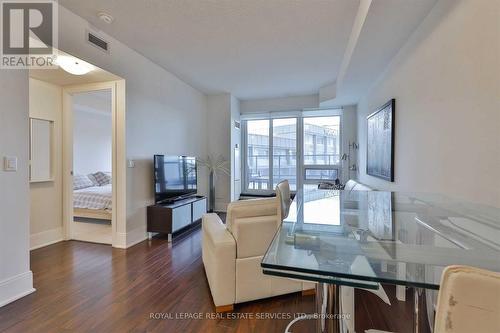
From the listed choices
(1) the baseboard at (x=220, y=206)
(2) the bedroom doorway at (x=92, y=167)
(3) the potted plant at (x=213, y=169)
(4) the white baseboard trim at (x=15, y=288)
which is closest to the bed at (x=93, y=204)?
(2) the bedroom doorway at (x=92, y=167)

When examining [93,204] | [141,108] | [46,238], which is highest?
[141,108]

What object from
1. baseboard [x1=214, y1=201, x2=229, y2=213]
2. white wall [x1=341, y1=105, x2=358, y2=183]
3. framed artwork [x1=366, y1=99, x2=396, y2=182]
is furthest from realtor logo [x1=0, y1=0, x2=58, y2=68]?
white wall [x1=341, y1=105, x2=358, y2=183]

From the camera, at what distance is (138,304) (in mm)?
1953

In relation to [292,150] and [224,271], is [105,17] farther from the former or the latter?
[292,150]

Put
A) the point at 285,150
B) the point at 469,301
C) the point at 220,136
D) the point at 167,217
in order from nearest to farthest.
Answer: the point at 469,301 < the point at 167,217 < the point at 220,136 < the point at 285,150

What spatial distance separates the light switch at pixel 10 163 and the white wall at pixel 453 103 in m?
3.33

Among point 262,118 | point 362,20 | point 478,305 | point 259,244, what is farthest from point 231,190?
point 478,305

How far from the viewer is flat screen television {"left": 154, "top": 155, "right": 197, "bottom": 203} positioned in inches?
145

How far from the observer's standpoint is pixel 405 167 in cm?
248

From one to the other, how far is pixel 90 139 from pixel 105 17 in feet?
16.2

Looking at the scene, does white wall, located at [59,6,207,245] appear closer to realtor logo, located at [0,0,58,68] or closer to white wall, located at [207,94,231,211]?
realtor logo, located at [0,0,58,68]

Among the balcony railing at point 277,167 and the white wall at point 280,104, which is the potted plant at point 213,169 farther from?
the white wall at point 280,104

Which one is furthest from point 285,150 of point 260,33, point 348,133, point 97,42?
Result: point 97,42

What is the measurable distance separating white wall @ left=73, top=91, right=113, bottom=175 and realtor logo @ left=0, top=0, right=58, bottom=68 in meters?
3.79
